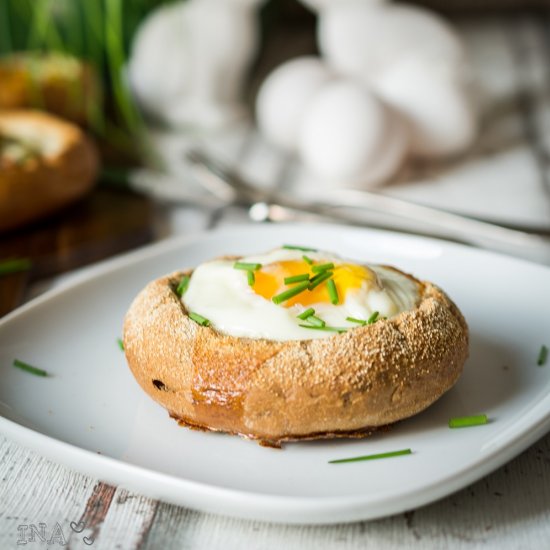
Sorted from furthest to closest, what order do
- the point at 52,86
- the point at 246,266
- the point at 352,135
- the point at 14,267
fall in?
the point at 52,86, the point at 352,135, the point at 14,267, the point at 246,266

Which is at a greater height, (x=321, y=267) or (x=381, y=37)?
(x=321, y=267)

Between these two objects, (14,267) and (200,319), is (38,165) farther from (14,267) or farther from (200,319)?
(200,319)

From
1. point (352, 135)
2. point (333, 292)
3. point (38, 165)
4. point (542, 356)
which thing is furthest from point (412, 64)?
point (333, 292)

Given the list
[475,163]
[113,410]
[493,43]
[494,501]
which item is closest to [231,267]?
[113,410]

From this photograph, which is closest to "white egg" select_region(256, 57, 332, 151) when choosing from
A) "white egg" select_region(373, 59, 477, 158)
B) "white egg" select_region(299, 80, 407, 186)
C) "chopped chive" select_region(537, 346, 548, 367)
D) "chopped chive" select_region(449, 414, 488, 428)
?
"white egg" select_region(299, 80, 407, 186)

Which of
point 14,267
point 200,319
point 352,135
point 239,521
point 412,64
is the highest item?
point 200,319

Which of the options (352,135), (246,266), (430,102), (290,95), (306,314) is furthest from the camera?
(290,95)
